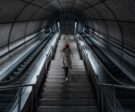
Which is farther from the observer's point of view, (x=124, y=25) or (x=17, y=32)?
(x=17, y=32)

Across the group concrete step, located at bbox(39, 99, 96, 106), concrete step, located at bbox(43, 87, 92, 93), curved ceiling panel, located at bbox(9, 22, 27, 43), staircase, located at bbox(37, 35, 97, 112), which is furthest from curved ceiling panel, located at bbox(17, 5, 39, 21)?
concrete step, located at bbox(39, 99, 96, 106)

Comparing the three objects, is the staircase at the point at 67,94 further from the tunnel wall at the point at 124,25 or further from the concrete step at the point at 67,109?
the tunnel wall at the point at 124,25

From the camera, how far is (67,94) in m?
8.03

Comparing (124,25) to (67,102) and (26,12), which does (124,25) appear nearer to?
(26,12)

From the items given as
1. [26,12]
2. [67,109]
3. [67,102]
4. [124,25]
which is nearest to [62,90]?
[67,102]

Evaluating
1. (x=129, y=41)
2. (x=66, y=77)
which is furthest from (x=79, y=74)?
(x=129, y=41)

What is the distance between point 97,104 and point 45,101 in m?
1.47

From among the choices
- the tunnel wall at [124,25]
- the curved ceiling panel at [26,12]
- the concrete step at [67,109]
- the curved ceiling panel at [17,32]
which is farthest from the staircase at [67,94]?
the curved ceiling panel at [26,12]

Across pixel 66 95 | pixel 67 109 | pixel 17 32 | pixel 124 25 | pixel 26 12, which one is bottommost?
pixel 67 109

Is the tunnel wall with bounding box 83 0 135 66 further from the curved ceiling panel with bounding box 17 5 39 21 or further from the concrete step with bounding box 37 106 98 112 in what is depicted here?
the curved ceiling panel with bounding box 17 5 39 21

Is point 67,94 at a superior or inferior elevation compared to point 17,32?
inferior

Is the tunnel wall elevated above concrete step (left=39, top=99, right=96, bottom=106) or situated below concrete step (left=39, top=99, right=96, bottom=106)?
above

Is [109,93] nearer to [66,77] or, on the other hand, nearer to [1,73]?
[66,77]

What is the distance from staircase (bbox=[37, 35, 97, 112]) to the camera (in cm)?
712
